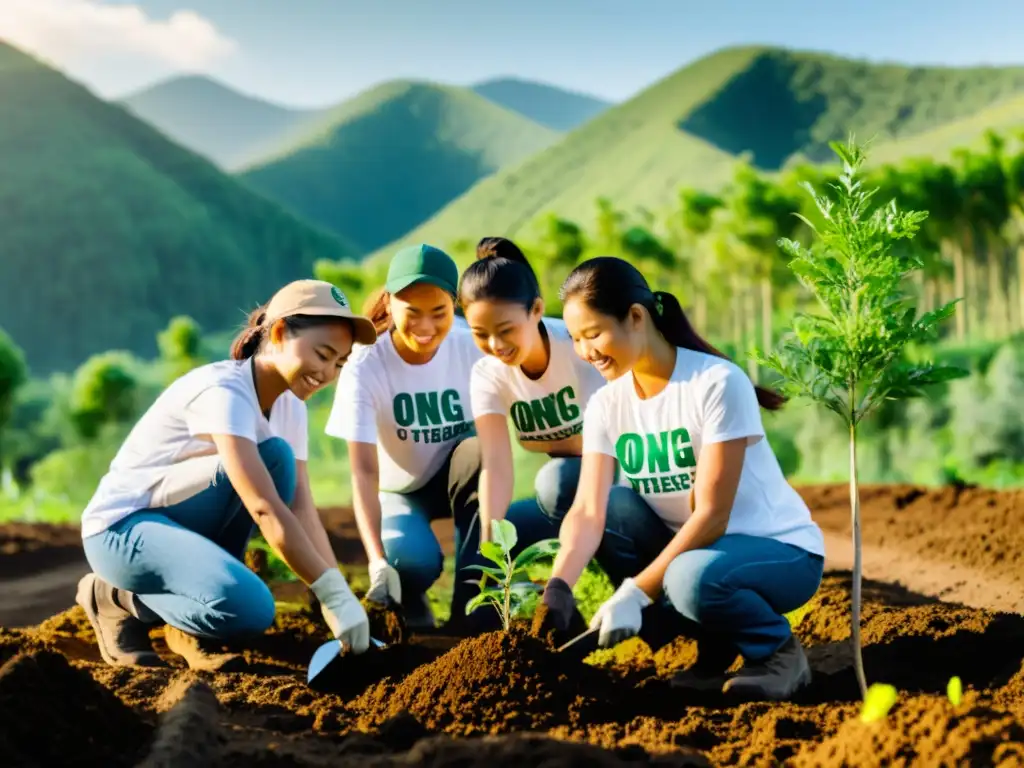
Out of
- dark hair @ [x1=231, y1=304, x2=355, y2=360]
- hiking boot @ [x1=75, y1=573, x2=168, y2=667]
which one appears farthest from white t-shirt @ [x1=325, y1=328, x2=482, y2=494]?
hiking boot @ [x1=75, y1=573, x2=168, y2=667]

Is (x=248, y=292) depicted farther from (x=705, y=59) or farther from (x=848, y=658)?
(x=848, y=658)

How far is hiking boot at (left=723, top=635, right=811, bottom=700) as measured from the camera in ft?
9.25

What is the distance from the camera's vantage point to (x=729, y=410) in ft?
9.46

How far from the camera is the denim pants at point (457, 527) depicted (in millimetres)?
4160

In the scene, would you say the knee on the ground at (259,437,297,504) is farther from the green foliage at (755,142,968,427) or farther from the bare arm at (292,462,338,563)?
the green foliage at (755,142,968,427)

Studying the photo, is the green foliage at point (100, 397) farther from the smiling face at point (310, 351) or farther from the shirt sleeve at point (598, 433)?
the shirt sleeve at point (598, 433)

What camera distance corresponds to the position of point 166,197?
85.4 meters

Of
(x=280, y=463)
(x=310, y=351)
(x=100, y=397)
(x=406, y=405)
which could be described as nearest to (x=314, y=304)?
(x=310, y=351)

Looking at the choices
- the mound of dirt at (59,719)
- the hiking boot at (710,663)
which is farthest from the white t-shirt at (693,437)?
the mound of dirt at (59,719)

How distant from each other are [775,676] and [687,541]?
46 cm

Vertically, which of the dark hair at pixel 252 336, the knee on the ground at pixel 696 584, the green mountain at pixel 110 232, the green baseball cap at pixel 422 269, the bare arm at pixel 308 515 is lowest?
the knee on the ground at pixel 696 584

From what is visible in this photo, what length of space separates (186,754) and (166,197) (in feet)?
296

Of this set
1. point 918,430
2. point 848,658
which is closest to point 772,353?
point 848,658

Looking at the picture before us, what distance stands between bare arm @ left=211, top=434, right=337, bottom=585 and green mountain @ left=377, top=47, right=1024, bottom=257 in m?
77.2
